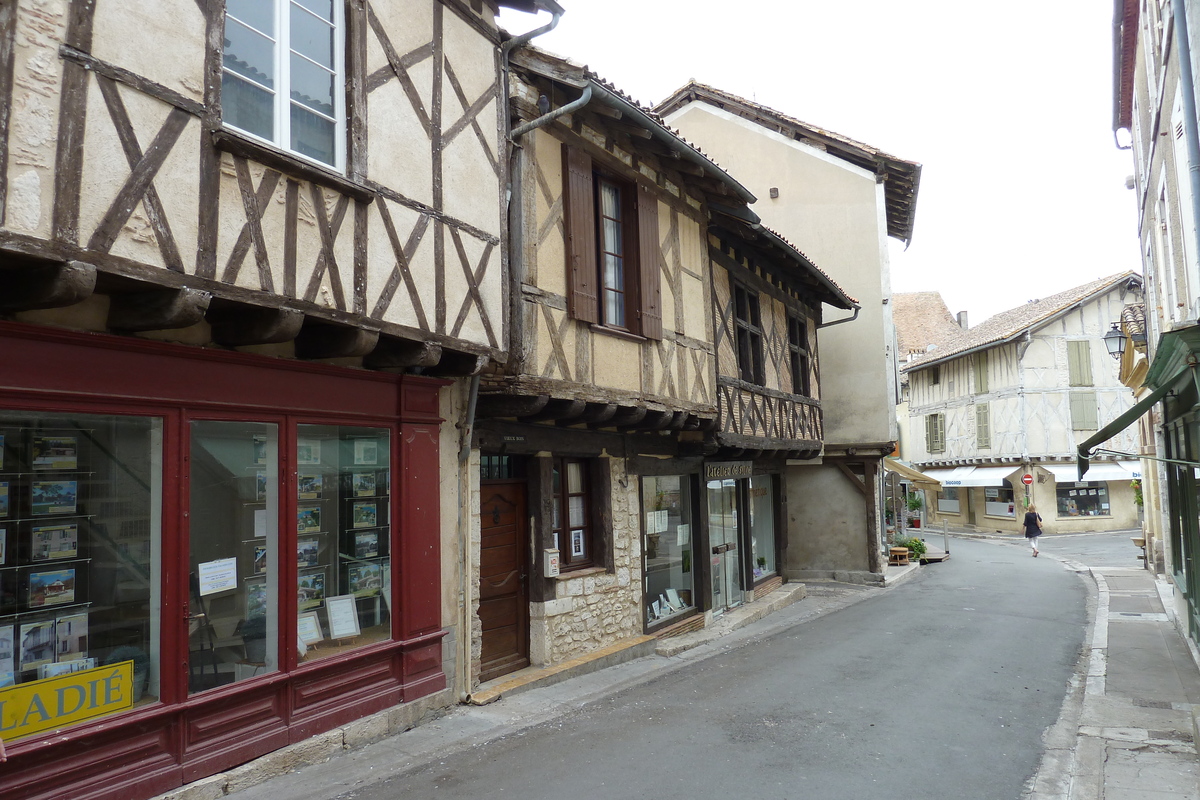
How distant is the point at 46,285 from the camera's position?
3.54 meters

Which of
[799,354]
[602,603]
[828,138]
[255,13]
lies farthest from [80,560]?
[828,138]

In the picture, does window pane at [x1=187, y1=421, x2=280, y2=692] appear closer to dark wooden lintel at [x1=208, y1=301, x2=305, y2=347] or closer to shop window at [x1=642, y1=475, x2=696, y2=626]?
dark wooden lintel at [x1=208, y1=301, x2=305, y2=347]

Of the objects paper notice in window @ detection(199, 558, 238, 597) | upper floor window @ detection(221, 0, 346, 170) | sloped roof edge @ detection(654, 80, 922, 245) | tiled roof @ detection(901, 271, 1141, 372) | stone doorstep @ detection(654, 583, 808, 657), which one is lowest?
stone doorstep @ detection(654, 583, 808, 657)

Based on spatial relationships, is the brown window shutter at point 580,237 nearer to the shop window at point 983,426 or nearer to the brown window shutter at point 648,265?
the brown window shutter at point 648,265

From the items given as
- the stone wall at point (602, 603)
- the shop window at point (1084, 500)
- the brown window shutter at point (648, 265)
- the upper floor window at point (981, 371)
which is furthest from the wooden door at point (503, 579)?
the upper floor window at point (981, 371)

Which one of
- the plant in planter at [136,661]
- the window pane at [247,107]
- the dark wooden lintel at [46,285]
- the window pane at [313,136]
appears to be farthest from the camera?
the window pane at [313,136]

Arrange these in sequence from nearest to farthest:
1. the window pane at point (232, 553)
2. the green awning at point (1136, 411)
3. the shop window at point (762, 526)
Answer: the window pane at point (232, 553)
the green awning at point (1136, 411)
the shop window at point (762, 526)

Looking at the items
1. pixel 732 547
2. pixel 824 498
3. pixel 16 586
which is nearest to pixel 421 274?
pixel 16 586

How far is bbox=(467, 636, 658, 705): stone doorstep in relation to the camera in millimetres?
6785

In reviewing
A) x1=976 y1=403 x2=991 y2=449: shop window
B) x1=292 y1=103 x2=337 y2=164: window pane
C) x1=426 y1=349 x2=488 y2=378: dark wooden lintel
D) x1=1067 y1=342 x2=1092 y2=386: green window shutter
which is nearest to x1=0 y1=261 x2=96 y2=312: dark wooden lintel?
x1=292 y1=103 x2=337 y2=164: window pane

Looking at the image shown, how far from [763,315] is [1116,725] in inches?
306

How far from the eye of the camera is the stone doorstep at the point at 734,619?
30.3 ft

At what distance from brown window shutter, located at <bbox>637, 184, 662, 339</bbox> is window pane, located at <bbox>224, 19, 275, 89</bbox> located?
4.43 m

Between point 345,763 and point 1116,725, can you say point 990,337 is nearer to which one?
point 1116,725
